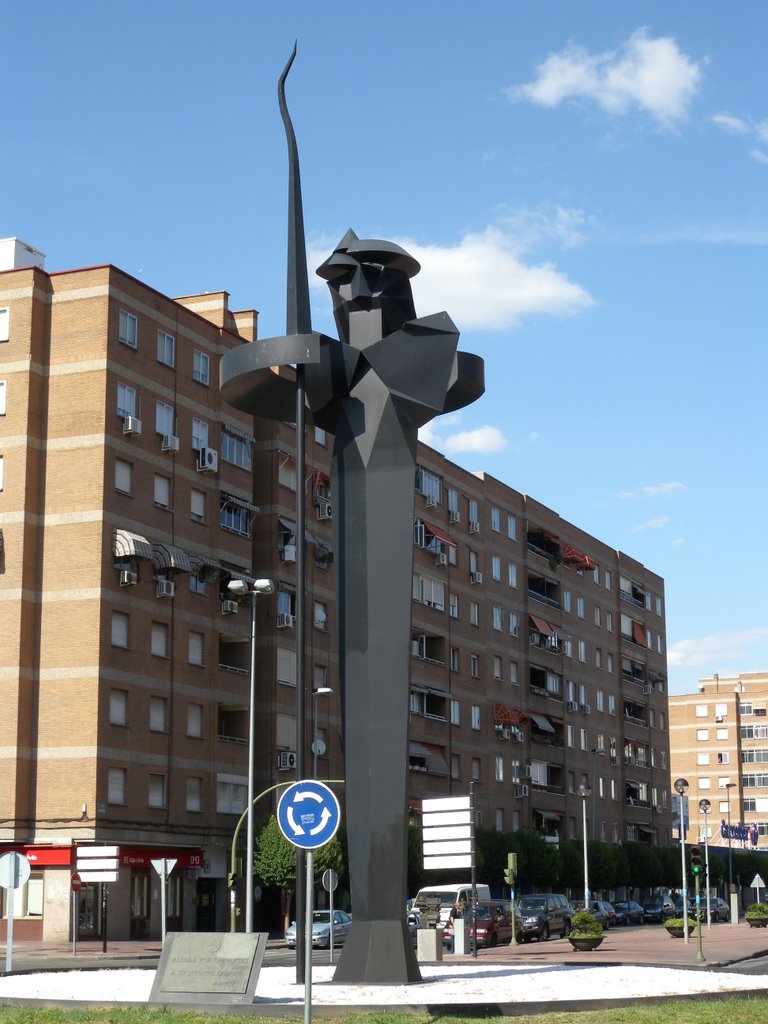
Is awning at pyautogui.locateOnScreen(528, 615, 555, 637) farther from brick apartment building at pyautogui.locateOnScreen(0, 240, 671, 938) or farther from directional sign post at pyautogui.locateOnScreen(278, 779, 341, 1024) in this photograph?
directional sign post at pyautogui.locateOnScreen(278, 779, 341, 1024)

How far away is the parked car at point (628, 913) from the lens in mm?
75375

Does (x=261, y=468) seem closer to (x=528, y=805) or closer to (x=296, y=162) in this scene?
(x=528, y=805)

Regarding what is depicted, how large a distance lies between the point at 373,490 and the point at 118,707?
3229cm

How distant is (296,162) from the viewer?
928 inches

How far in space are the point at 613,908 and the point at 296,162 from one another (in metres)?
56.1

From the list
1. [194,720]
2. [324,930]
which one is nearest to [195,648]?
[194,720]

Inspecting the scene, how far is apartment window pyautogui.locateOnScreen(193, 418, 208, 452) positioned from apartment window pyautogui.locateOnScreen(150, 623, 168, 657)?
7450 millimetres

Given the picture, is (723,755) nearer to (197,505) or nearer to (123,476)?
(197,505)

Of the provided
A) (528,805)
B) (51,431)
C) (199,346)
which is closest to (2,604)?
(51,431)

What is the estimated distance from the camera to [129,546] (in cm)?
5244

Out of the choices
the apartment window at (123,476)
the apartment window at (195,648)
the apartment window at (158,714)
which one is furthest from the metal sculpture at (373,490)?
the apartment window at (195,648)

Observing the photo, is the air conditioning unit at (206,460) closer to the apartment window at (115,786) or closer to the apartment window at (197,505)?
the apartment window at (197,505)

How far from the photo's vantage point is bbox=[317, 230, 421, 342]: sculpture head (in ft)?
76.9

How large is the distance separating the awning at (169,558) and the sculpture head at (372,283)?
3146 cm
